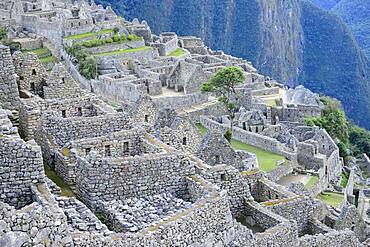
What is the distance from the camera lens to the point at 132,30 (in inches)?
2350

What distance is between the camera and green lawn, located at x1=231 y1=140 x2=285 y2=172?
32.2 meters

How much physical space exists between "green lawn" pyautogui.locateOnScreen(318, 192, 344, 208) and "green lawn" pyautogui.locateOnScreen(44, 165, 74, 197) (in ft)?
65.9

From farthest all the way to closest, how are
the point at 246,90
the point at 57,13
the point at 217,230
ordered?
the point at 57,13
the point at 246,90
the point at 217,230

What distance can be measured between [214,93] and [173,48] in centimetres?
1425

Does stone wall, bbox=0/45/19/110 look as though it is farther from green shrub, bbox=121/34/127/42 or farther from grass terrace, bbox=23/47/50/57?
green shrub, bbox=121/34/127/42

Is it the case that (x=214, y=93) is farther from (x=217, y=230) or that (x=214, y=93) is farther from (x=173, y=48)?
(x=217, y=230)

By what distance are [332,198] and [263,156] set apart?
4653 mm

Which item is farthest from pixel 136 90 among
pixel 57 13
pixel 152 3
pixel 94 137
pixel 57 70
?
pixel 152 3

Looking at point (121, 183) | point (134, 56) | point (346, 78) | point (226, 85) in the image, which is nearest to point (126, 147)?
point (121, 183)

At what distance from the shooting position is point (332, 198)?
104 ft

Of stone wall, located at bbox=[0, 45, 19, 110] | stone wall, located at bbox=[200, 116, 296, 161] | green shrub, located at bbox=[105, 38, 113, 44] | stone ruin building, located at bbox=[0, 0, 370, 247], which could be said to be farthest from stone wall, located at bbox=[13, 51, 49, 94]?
green shrub, located at bbox=[105, 38, 113, 44]

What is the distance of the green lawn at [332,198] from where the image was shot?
100ft

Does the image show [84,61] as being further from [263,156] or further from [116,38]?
[263,156]

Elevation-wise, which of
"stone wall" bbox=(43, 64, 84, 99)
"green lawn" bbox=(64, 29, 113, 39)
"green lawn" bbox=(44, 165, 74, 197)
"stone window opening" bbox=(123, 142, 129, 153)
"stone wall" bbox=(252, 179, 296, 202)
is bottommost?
"green lawn" bbox=(64, 29, 113, 39)
